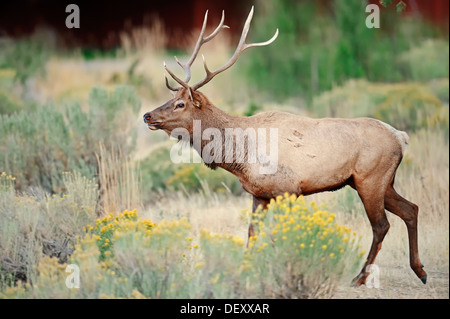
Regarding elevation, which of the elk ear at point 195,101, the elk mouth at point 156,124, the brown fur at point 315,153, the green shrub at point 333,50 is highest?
the green shrub at point 333,50

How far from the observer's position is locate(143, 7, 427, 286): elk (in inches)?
253

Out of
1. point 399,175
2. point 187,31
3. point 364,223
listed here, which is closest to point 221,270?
point 364,223

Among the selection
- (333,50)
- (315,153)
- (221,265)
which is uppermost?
(333,50)

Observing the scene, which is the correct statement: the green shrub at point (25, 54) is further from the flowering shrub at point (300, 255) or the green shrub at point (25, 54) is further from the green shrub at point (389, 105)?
the flowering shrub at point (300, 255)

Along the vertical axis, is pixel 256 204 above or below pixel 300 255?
above

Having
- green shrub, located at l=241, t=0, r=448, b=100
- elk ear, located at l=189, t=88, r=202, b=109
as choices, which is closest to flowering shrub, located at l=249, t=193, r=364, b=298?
elk ear, located at l=189, t=88, r=202, b=109

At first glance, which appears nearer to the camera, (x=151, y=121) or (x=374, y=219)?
(x=151, y=121)

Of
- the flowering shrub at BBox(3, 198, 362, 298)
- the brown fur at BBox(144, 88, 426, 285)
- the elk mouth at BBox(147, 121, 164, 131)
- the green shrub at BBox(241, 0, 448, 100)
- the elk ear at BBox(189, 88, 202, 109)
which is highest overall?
the green shrub at BBox(241, 0, 448, 100)

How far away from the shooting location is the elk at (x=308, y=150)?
6.43m

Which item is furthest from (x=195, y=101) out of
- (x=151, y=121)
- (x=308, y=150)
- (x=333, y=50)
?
(x=333, y=50)

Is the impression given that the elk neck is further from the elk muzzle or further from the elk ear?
the elk muzzle

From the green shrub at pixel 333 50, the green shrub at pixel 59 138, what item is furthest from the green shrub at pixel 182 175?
the green shrub at pixel 333 50

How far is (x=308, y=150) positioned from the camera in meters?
6.46

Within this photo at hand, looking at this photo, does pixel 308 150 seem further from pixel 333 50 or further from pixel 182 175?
pixel 333 50
